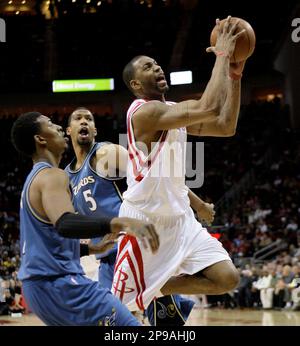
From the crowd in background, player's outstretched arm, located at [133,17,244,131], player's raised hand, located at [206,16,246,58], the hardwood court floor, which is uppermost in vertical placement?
player's raised hand, located at [206,16,246,58]

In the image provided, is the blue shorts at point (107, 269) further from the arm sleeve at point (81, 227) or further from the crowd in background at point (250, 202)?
the crowd in background at point (250, 202)

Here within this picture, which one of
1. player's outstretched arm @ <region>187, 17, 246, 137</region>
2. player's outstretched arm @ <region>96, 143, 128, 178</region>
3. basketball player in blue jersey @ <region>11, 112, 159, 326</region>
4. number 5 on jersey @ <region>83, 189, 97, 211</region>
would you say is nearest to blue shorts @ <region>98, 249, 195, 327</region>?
number 5 on jersey @ <region>83, 189, 97, 211</region>

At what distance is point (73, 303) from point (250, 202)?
14076 mm

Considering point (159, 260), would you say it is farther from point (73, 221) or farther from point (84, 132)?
point (84, 132)

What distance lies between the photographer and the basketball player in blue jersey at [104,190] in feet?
15.7

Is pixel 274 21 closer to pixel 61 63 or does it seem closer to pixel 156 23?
pixel 156 23

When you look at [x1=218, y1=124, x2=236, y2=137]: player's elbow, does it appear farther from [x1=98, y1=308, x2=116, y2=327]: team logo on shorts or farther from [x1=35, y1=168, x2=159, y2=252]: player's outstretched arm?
[x1=98, y1=308, x2=116, y2=327]: team logo on shorts

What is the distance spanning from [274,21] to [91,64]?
5.56 m

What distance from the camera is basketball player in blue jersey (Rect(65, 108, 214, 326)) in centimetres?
479

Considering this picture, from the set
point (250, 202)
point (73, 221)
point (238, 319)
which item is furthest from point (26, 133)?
point (250, 202)

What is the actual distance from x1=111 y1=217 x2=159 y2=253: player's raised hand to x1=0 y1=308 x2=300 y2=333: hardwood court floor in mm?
5862

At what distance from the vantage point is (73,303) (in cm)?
322

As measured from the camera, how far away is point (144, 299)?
434 centimetres

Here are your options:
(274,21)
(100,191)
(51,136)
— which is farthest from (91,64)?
(51,136)
